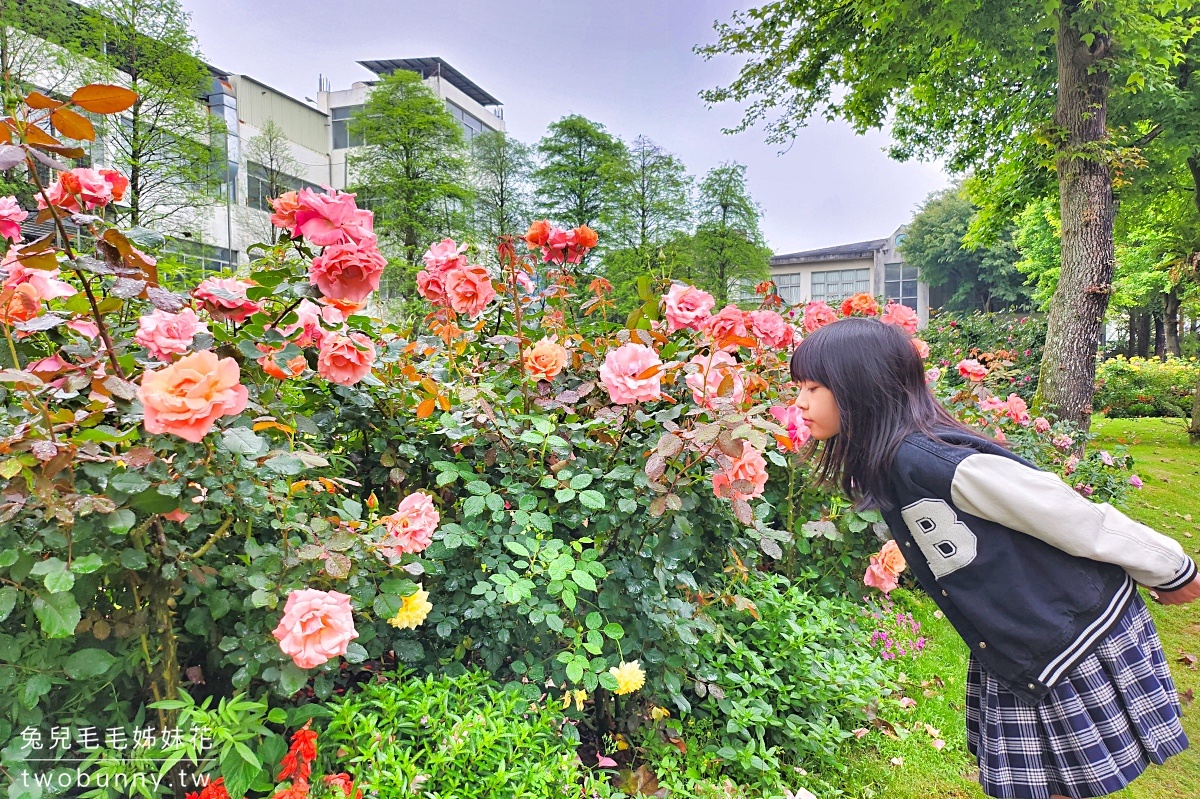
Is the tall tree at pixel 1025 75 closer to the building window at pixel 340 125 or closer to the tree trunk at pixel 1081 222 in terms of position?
the tree trunk at pixel 1081 222

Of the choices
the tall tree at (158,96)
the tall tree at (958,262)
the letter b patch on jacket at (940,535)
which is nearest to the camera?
the letter b patch on jacket at (940,535)

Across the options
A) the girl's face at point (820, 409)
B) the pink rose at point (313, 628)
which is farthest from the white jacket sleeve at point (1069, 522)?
the pink rose at point (313, 628)

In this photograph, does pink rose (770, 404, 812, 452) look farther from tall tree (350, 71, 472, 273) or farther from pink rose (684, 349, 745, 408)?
tall tree (350, 71, 472, 273)

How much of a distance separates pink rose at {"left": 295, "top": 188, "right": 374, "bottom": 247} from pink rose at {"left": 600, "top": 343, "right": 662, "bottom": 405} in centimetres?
56

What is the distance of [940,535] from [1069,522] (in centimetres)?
22

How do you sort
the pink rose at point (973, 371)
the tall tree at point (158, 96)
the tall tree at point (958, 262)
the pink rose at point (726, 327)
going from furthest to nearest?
1. the tall tree at point (958, 262)
2. the tall tree at point (158, 96)
3. the pink rose at point (973, 371)
4. the pink rose at point (726, 327)

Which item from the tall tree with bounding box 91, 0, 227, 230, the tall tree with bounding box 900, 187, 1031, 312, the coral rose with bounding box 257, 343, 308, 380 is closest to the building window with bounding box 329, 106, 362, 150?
the tall tree with bounding box 91, 0, 227, 230

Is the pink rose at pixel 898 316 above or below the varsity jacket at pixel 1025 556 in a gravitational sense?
above

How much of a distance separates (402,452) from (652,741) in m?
1.01

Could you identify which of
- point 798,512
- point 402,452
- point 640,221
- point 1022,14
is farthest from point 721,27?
point 640,221

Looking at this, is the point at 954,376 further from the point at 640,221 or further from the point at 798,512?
the point at 640,221

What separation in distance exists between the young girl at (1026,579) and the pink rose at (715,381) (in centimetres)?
20

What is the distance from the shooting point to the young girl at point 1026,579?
4.07 feet

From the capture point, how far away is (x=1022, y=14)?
4.98 meters
